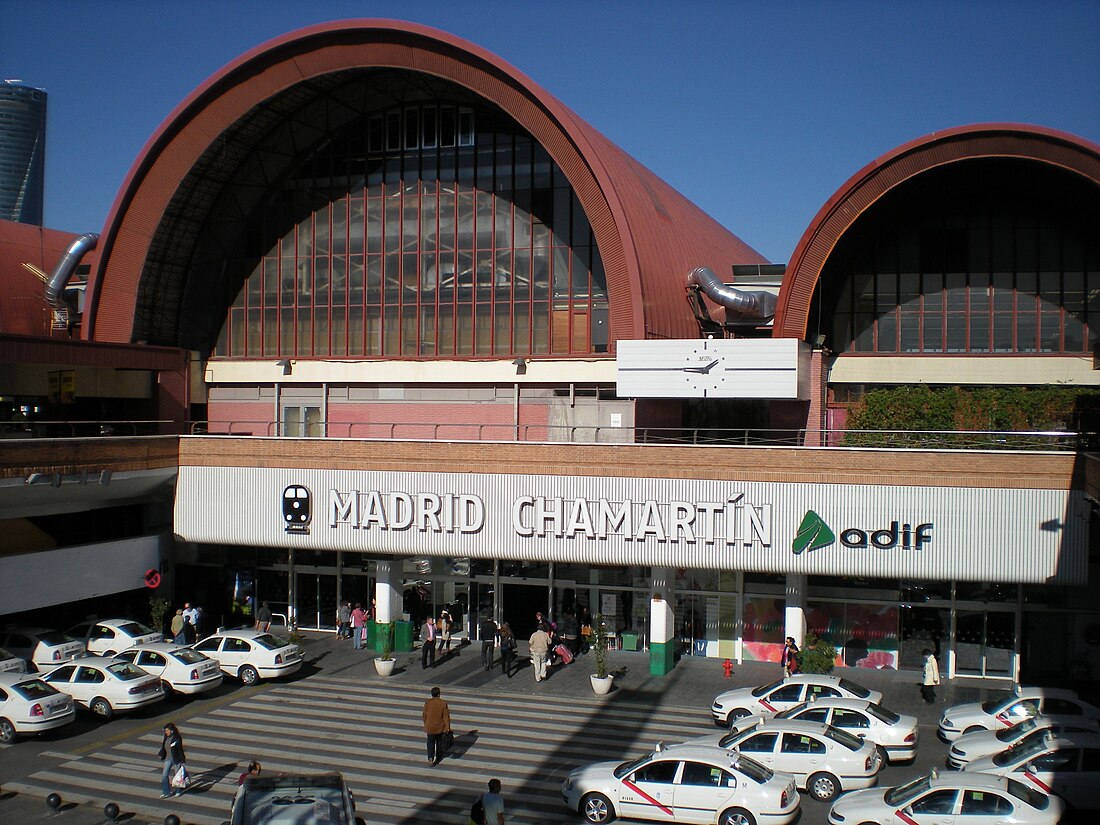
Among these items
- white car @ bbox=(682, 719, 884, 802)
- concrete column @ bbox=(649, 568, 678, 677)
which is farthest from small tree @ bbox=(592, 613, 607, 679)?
white car @ bbox=(682, 719, 884, 802)

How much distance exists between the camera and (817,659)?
2661cm

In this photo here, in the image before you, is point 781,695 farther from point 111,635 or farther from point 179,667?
point 111,635

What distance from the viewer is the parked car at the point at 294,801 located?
50.8ft

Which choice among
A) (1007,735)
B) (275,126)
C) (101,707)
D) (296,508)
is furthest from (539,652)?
(275,126)

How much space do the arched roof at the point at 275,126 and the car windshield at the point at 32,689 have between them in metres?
16.1

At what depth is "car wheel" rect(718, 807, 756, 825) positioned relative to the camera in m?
17.4

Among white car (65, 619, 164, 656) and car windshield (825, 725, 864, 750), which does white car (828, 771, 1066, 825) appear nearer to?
car windshield (825, 725, 864, 750)

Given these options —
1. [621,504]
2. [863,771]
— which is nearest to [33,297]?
[621,504]

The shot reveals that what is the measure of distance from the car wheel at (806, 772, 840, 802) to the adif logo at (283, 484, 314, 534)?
56.2 feet

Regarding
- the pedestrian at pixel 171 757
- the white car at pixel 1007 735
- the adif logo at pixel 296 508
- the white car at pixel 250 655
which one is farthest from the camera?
the adif logo at pixel 296 508

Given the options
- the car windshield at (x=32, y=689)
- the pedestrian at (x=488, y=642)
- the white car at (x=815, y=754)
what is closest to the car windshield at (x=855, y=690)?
the white car at (x=815, y=754)

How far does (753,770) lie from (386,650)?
13.3 metres

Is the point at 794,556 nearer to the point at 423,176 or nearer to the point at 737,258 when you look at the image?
the point at 423,176

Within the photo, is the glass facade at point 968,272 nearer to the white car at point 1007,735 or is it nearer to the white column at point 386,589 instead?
the white column at point 386,589
